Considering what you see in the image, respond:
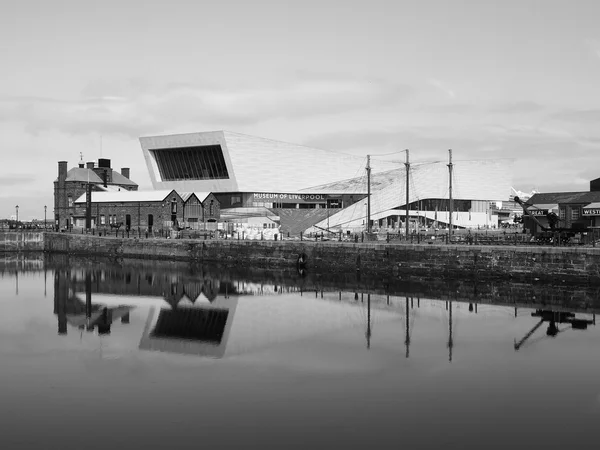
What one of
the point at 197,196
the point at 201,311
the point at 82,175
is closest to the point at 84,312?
the point at 201,311

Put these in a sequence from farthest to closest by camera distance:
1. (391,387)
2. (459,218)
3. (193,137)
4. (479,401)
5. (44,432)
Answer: (459,218) < (193,137) < (391,387) < (479,401) < (44,432)

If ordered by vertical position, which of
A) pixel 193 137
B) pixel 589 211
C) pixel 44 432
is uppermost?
pixel 193 137

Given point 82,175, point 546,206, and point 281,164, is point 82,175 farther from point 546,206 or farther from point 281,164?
point 546,206

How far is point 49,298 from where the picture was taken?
39.2 metres

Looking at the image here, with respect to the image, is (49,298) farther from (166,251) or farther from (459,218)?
(459,218)

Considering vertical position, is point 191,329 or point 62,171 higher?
point 62,171

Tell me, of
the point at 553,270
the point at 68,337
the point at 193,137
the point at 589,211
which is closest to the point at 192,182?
the point at 193,137

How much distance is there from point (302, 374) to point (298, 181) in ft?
278

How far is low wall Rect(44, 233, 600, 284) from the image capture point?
4012 cm

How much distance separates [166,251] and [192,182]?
112ft

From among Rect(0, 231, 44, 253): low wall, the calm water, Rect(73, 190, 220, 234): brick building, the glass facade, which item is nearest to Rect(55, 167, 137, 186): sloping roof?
the glass facade

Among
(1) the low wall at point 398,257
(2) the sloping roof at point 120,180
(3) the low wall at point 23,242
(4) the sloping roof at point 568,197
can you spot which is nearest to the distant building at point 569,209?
(4) the sloping roof at point 568,197

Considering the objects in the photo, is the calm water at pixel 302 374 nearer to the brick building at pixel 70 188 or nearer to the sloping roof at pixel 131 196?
the sloping roof at pixel 131 196

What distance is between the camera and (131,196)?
84938 millimetres
